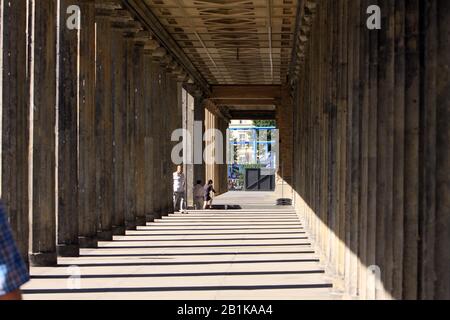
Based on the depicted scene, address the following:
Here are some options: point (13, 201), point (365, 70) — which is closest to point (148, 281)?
point (13, 201)

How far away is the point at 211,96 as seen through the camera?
46875 mm

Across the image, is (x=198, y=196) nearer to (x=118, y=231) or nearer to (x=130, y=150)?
(x=130, y=150)

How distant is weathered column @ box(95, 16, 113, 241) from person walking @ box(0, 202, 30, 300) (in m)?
16.7

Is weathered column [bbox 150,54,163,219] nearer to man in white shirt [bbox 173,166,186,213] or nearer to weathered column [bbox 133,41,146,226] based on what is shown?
weathered column [bbox 133,41,146,226]

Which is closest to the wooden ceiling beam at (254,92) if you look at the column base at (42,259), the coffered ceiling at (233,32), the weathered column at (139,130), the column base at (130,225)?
the coffered ceiling at (233,32)

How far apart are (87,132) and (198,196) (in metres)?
20.1

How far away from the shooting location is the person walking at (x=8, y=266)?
4.13 meters

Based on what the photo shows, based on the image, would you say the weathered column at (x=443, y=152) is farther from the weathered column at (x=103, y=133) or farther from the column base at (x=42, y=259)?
the weathered column at (x=103, y=133)

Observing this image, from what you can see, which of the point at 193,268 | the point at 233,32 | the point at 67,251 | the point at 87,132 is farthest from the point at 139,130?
the point at 193,268

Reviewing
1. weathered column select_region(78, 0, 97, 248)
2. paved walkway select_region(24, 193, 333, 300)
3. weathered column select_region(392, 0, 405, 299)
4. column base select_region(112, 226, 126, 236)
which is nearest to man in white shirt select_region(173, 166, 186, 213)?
paved walkway select_region(24, 193, 333, 300)

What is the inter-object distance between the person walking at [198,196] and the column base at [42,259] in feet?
76.7

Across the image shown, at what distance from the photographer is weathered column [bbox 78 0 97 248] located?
62.5ft
